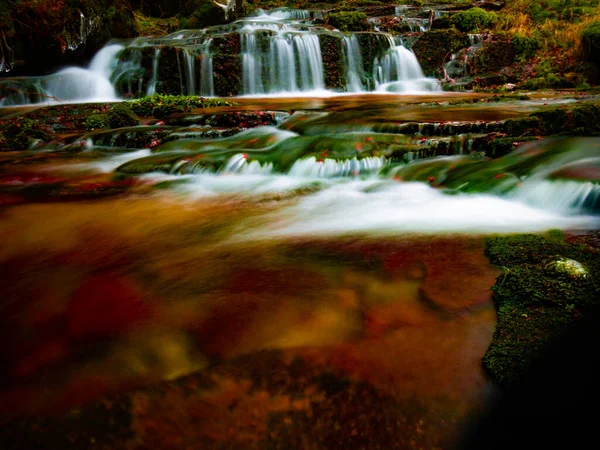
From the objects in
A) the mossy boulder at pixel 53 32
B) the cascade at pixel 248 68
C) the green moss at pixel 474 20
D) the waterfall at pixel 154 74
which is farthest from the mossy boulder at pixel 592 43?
the mossy boulder at pixel 53 32

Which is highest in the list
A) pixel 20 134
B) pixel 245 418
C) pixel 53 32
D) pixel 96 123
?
pixel 53 32

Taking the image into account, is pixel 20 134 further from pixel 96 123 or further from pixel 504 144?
pixel 504 144

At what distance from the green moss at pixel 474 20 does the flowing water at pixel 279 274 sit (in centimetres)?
1074

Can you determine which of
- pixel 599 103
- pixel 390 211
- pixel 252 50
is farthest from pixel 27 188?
pixel 252 50

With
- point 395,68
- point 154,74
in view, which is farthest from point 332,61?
point 154,74

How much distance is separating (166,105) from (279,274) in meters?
8.17

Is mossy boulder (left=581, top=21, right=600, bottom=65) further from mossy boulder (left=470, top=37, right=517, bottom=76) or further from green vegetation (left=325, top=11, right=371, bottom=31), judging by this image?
green vegetation (left=325, top=11, right=371, bottom=31)

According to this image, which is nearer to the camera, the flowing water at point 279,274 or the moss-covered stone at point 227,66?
the flowing water at point 279,274

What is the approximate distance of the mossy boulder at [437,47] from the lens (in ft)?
46.5

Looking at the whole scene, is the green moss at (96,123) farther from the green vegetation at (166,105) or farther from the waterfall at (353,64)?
the waterfall at (353,64)

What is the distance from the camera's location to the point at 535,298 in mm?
1971

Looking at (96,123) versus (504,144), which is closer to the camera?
(504,144)

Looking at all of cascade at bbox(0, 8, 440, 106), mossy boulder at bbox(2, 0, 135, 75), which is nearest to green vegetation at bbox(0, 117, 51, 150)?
cascade at bbox(0, 8, 440, 106)

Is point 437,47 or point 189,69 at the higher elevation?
point 437,47
